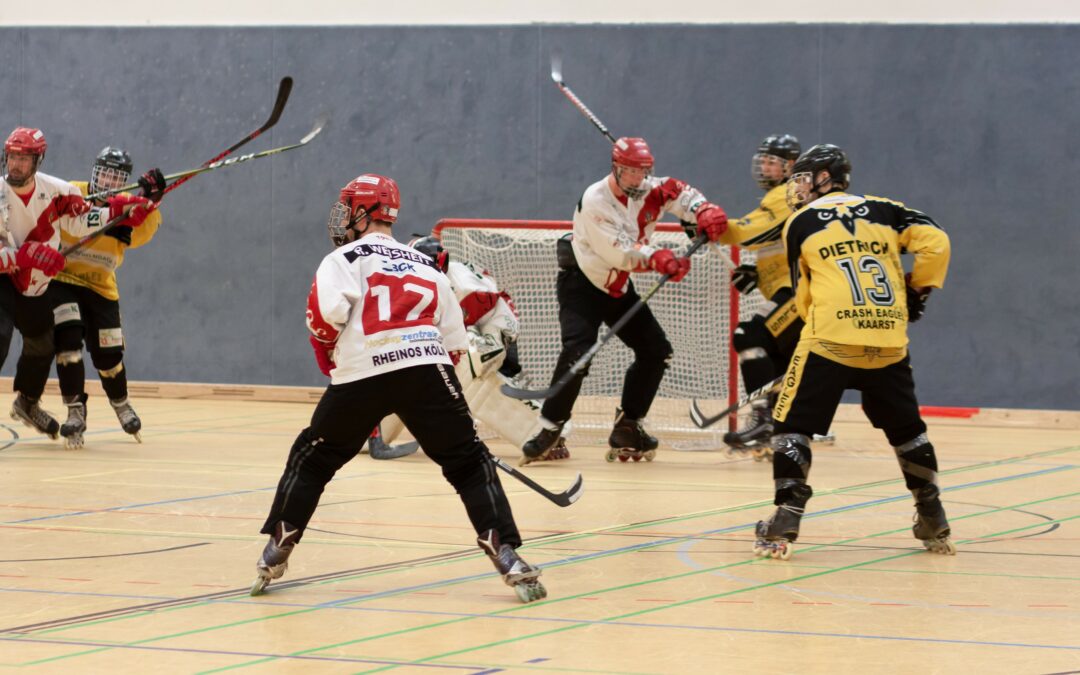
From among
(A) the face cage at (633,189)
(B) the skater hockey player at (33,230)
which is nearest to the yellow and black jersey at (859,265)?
(A) the face cage at (633,189)

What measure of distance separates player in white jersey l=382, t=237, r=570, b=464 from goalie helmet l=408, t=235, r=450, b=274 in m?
0.21

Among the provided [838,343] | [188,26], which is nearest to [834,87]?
[188,26]

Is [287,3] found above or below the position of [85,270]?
above

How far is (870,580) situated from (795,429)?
2.14ft

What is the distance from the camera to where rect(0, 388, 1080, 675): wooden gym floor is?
356 cm

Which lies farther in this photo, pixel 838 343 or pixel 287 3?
pixel 287 3

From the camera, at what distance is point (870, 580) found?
456 centimetres

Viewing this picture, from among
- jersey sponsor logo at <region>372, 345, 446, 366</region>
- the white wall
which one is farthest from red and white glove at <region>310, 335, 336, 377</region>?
the white wall

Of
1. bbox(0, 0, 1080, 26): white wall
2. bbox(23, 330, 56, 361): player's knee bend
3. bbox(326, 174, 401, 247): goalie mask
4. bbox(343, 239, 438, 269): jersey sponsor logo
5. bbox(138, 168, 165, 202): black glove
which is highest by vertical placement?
bbox(0, 0, 1080, 26): white wall

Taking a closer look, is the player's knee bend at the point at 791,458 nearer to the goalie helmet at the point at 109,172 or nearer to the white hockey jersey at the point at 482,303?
the white hockey jersey at the point at 482,303

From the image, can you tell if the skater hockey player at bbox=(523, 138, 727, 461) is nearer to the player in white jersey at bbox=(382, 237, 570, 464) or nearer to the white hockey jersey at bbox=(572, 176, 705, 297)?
the white hockey jersey at bbox=(572, 176, 705, 297)

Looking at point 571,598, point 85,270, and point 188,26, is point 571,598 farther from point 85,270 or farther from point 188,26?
point 188,26

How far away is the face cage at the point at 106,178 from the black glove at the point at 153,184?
37cm

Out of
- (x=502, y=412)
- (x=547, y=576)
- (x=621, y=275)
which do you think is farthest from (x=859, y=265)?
(x=502, y=412)
